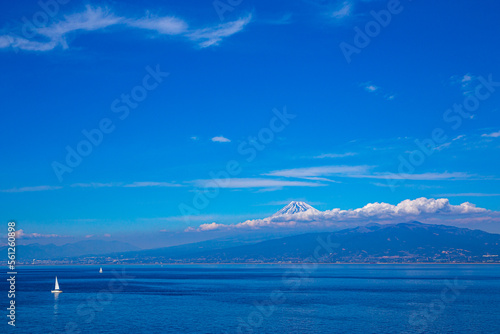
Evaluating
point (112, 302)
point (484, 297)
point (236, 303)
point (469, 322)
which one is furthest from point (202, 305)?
point (484, 297)

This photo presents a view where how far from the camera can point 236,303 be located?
387 ft

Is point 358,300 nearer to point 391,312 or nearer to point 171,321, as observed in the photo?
point 391,312

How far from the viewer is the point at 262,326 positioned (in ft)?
268

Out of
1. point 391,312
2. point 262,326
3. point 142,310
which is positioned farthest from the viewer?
point 142,310

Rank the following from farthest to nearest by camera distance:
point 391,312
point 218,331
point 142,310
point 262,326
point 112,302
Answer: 1. point 112,302
2. point 142,310
3. point 391,312
4. point 262,326
5. point 218,331

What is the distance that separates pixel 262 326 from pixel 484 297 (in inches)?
3331

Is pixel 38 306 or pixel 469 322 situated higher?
pixel 38 306

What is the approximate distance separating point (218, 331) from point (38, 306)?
61.4 meters

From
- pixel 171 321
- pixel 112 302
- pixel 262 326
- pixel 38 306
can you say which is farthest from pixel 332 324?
pixel 38 306

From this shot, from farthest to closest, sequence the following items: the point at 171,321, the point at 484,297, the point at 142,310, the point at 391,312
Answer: the point at 484,297 < the point at 142,310 < the point at 391,312 < the point at 171,321

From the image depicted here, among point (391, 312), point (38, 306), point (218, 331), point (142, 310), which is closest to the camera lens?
point (218, 331)

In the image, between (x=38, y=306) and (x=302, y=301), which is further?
(x=302, y=301)

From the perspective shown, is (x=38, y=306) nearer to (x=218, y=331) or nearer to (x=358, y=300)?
(x=218, y=331)

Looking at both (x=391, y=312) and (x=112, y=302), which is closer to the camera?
(x=391, y=312)
